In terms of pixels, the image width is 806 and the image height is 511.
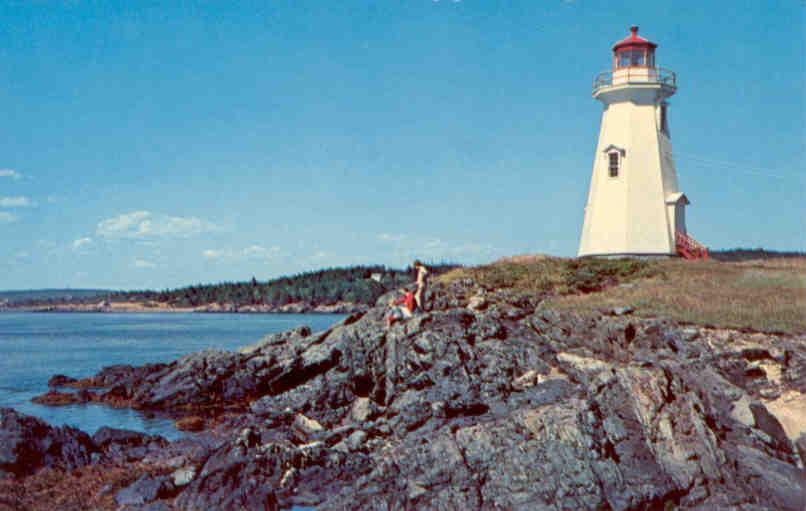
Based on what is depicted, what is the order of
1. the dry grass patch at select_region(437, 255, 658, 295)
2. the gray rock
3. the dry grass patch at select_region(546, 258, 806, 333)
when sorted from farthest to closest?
the dry grass patch at select_region(437, 255, 658, 295) → the dry grass patch at select_region(546, 258, 806, 333) → the gray rock

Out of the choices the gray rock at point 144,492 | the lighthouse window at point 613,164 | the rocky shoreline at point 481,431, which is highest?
the lighthouse window at point 613,164

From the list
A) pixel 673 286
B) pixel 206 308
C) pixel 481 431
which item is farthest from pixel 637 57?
pixel 206 308

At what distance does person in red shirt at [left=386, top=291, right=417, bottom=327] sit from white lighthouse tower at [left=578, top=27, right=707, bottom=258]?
516 inches

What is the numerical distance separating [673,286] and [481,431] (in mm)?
13354

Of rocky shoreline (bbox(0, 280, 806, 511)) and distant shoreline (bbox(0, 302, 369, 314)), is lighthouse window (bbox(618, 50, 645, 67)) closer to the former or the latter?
rocky shoreline (bbox(0, 280, 806, 511))

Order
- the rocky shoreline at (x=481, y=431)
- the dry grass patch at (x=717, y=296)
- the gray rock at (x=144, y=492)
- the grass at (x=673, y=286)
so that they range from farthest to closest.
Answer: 1. the grass at (x=673, y=286)
2. the dry grass patch at (x=717, y=296)
3. the gray rock at (x=144, y=492)
4. the rocky shoreline at (x=481, y=431)

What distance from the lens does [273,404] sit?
23.0 m

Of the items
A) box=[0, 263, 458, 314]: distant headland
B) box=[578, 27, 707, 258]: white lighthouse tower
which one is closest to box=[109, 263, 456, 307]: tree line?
box=[0, 263, 458, 314]: distant headland

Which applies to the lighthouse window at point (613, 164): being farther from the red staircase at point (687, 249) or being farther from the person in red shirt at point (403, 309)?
the person in red shirt at point (403, 309)

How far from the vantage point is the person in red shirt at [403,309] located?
2359cm

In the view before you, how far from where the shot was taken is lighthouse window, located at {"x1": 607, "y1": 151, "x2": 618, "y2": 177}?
110ft

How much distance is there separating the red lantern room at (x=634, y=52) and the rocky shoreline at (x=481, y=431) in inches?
596

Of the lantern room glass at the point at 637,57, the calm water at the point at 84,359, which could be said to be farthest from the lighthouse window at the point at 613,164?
the calm water at the point at 84,359

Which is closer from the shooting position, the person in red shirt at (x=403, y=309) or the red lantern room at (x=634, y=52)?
the person in red shirt at (x=403, y=309)
